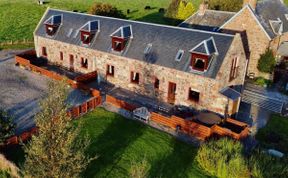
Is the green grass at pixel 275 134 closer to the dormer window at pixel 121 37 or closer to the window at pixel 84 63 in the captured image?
the dormer window at pixel 121 37

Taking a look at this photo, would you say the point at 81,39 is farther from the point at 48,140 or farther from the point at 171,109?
the point at 48,140

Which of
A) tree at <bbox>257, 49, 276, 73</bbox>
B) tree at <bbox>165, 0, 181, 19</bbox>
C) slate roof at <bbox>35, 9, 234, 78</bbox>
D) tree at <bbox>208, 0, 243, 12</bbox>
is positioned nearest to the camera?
slate roof at <bbox>35, 9, 234, 78</bbox>

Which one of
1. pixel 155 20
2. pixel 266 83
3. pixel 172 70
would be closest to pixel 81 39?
pixel 172 70

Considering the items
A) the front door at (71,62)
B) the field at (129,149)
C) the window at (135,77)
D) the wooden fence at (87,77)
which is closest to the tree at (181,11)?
the front door at (71,62)

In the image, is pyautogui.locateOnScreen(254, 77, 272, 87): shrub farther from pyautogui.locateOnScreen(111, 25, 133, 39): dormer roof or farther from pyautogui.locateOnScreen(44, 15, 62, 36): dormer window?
pyautogui.locateOnScreen(44, 15, 62, 36): dormer window

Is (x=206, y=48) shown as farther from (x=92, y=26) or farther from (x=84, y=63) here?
(x=84, y=63)

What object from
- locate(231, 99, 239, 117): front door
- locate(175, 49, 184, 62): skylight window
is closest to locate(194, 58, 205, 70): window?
locate(175, 49, 184, 62): skylight window
